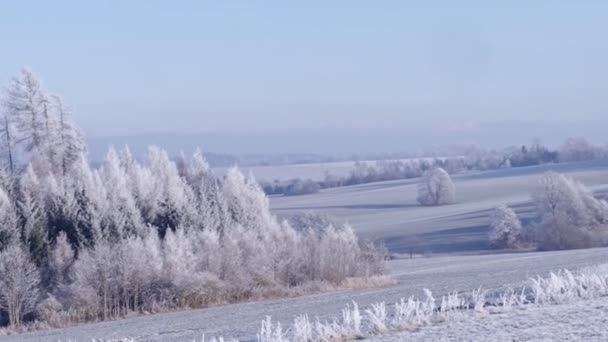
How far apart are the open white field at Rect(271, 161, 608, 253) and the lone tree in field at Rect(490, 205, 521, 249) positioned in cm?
129

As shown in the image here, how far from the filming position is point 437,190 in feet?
404

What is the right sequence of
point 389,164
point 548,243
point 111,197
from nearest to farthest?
1. point 111,197
2. point 548,243
3. point 389,164

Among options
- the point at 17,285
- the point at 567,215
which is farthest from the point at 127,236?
the point at 567,215

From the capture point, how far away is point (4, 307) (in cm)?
4338

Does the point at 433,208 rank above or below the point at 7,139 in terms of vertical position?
below

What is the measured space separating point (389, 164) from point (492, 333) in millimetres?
167446

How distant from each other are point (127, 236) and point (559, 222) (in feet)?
150

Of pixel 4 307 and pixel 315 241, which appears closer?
pixel 4 307

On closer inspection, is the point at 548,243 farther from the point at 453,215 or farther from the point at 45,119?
the point at 45,119

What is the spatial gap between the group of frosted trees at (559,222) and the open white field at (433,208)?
2481 mm

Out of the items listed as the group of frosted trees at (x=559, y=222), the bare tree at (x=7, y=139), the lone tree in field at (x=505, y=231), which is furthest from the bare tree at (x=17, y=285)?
the lone tree in field at (x=505, y=231)

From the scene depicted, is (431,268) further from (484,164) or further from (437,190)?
(484,164)

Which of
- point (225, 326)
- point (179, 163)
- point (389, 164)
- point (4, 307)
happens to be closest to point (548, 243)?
point (179, 163)

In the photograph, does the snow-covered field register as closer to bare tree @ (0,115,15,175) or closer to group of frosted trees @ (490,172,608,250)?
group of frosted trees @ (490,172,608,250)
